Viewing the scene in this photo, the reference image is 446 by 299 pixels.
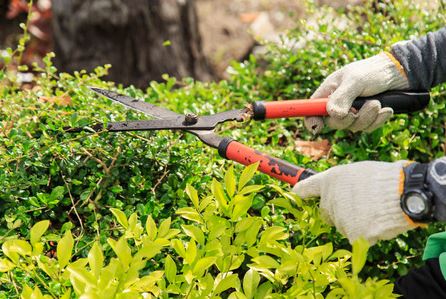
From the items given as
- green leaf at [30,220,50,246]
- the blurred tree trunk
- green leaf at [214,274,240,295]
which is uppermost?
the blurred tree trunk

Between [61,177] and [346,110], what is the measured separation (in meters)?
1.01

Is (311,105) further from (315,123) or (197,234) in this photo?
(197,234)

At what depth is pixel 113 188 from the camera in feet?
7.36

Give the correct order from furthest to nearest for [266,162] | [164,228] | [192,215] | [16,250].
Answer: [266,162] → [192,215] → [164,228] → [16,250]

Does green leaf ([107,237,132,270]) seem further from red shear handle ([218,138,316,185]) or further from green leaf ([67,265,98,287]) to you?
red shear handle ([218,138,316,185])

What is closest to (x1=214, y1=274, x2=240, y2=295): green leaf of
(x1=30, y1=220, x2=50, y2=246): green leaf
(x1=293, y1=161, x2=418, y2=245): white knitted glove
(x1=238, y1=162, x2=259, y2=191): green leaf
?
(x1=238, y1=162, x2=259, y2=191): green leaf

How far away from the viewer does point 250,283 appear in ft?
6.19

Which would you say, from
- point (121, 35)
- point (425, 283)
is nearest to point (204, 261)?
point (425, 283)

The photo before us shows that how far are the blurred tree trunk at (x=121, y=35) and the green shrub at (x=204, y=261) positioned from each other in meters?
2.80

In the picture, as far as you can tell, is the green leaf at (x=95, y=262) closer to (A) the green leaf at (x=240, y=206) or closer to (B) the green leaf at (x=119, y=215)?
(B) the green leaf at (x=119, y=215)

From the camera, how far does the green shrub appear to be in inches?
65.7

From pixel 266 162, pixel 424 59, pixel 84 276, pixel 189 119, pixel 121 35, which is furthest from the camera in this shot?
pixel 121 35

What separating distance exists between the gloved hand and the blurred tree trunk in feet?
7.84

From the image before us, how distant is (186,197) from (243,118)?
352 mm
